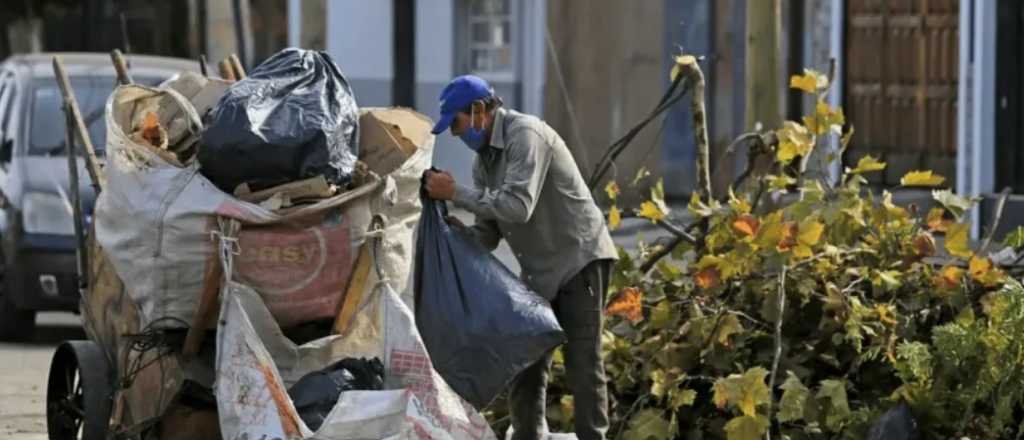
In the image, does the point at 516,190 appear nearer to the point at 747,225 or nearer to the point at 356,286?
the point at 356,286

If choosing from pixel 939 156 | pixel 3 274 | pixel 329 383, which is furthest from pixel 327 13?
pixel 329 383

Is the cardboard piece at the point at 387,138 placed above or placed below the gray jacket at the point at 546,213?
above

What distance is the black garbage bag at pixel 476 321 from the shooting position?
7930mm

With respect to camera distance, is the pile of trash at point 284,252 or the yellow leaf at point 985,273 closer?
the pile of trash at point 284,252

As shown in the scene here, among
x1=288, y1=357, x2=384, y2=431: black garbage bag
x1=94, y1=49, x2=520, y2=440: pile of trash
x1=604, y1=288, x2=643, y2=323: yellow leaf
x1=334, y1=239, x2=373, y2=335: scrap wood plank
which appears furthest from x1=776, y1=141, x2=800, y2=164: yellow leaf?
x1=288, y1=357, x2=384, y2=431: black garbage bag

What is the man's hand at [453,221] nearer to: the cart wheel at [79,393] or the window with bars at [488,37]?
the cart wheel at [79,393]

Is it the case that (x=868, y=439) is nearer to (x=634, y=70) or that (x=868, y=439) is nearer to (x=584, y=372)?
(x=584, y=372)

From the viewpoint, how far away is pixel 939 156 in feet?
61.7

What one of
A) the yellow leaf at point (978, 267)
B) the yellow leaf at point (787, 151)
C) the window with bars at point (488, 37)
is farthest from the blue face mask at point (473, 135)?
the window with bars at point (488, 37)

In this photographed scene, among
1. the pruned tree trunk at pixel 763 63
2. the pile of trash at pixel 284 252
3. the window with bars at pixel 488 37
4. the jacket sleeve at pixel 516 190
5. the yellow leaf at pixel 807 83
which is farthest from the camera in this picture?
the window with bars at pixel 488 37

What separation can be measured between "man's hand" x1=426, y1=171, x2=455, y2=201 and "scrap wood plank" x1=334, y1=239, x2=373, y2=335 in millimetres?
326

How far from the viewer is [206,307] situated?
7.78 meters

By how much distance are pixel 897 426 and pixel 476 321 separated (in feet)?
5.01

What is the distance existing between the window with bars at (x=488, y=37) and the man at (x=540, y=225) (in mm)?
14298
